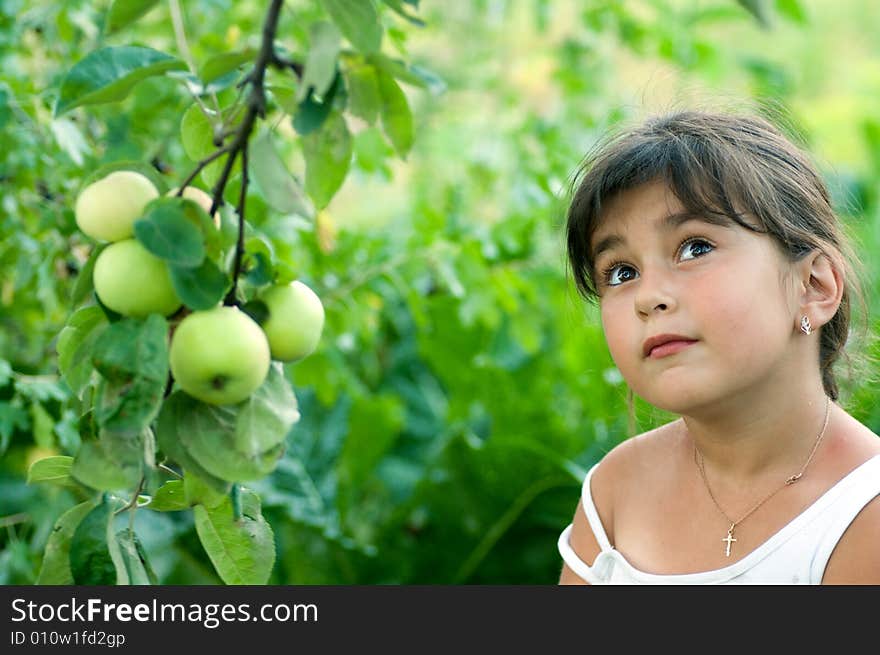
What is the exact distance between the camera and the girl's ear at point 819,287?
46.3 inches

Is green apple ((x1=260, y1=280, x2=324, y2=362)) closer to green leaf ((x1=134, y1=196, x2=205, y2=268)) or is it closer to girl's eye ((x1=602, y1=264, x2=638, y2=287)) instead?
green leaf ((x1=134, y1=196, x2=205, y2=268))

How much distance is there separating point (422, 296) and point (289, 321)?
184cm

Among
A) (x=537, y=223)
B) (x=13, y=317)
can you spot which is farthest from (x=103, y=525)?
(x=537, y=223)

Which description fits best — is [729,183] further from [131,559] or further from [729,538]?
[131,559]

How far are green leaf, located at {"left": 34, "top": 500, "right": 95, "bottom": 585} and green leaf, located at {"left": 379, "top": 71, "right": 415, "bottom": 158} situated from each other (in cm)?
33

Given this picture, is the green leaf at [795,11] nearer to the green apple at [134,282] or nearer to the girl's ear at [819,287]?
the girl's ear at [819,287]

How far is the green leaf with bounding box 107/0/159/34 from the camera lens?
0.70 metres

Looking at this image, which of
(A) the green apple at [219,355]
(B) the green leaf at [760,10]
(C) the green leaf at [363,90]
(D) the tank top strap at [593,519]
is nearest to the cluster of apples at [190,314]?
(A) the green apple at [219,355]

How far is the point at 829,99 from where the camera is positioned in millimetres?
Result: 5156

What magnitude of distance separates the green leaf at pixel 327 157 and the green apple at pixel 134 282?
0.13m

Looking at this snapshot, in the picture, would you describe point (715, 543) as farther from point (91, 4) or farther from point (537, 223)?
point (91, 4)

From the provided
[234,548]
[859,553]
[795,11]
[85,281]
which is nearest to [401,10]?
[85,281]

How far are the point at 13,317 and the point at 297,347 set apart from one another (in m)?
1.33

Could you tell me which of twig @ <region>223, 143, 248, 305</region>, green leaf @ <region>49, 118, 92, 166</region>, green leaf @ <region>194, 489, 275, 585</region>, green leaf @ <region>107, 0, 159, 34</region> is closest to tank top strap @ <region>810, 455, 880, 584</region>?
green leaf @ <region>194, 489, 275, 585</region>
